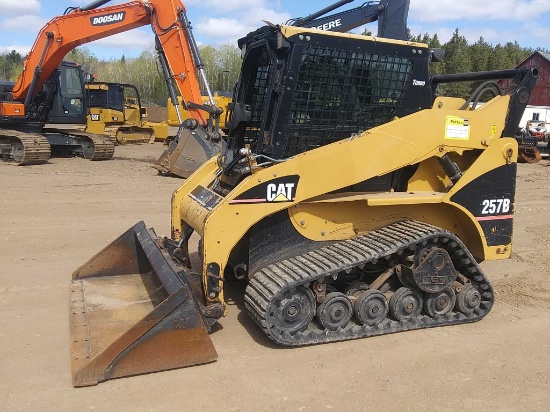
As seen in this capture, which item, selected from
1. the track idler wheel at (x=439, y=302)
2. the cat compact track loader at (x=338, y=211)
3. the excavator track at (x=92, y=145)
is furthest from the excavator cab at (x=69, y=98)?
the track idler wheel at (x=439, y=302)

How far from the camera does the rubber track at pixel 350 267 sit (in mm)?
4008

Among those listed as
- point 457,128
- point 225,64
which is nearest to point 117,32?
point 457,128

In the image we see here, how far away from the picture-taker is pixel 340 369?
3.83 metres

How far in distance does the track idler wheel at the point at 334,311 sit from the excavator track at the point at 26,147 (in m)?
11.6

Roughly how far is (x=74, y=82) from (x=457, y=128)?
13573 mm

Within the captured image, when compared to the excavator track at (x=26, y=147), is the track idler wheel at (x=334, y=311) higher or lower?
lower

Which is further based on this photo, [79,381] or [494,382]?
[494,382]

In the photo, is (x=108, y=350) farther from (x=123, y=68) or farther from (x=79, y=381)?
(x=123, y=68)

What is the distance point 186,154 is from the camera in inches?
486

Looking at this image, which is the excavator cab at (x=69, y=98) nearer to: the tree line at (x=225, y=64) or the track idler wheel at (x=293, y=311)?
the track idler wheel at (x=293, y=311)

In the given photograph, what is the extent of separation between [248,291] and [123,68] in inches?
2654

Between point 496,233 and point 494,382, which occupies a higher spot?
point 496,233

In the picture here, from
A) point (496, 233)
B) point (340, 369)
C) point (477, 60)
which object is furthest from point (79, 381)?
point (477, 60)

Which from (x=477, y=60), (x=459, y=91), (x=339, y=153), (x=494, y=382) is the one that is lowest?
(x=494, y=382)
